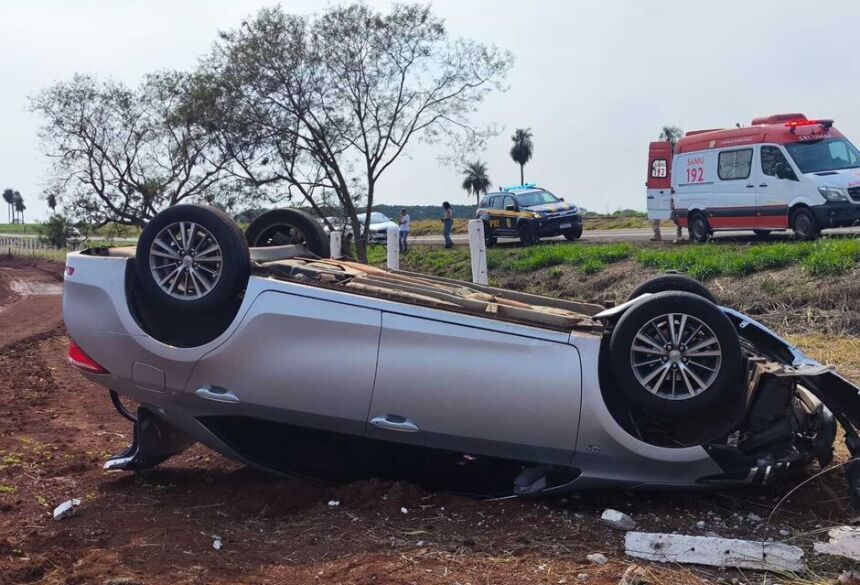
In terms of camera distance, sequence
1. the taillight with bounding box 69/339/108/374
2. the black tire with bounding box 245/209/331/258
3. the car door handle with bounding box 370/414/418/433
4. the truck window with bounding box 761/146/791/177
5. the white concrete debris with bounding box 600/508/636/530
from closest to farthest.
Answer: the white concrete debris with bounding box 600/508/636/530
the car door handle with bounding box 370/414/418/433
the taillight with bounding box 69/339/108/374
the black tire with bounding box 245/209/331/258
the truck window with bounding box 761/146/791/177

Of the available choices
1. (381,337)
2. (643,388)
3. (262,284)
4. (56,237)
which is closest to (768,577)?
(643,388)

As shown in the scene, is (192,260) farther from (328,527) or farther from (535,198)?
(535,198)

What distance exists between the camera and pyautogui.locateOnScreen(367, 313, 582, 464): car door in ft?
14.7

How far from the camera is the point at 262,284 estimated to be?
15.8 feet

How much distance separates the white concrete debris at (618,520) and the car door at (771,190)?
1366 centimetres

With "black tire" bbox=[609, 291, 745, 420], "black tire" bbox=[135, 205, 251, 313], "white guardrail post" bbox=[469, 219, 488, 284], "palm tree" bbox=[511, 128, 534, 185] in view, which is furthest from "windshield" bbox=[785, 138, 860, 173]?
"palm tree" bbox=[511, 128, 534, 185]

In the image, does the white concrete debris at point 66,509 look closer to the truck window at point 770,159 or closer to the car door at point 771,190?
the car door at point 771,190

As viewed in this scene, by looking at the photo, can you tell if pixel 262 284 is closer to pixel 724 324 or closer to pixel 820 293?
pixel 724 324

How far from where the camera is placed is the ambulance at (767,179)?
625 inches

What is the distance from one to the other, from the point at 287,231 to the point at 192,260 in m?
1.50

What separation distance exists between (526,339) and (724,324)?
95cm

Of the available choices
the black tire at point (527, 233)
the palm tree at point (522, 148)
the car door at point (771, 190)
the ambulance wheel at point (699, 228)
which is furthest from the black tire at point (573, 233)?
the palm tree at point (522, 148)

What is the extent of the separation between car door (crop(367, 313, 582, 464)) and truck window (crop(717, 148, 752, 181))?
14.5m

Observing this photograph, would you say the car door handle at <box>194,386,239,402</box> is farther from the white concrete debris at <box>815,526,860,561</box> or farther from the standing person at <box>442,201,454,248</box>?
the standing person at <box>442,201,454,248</box>
